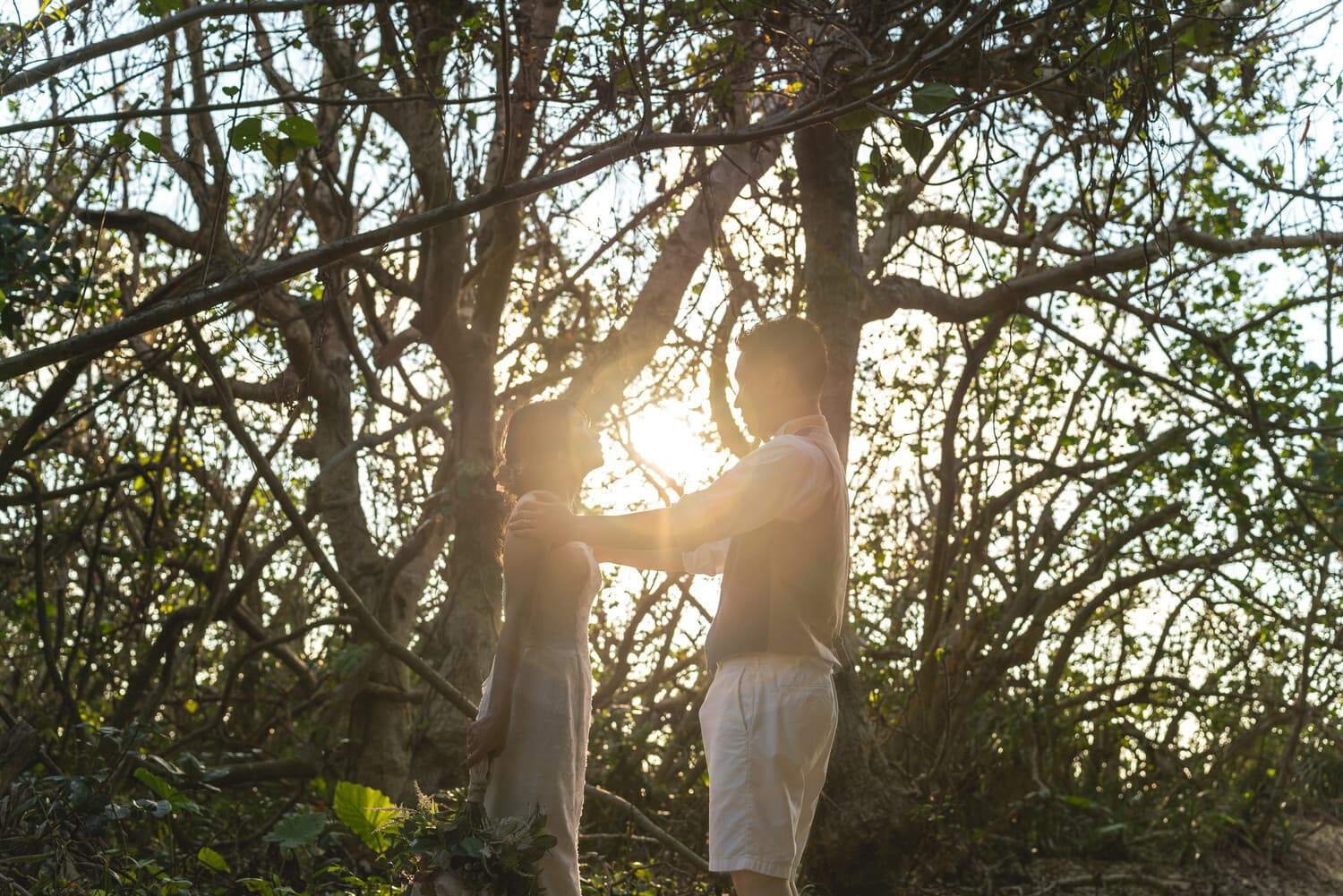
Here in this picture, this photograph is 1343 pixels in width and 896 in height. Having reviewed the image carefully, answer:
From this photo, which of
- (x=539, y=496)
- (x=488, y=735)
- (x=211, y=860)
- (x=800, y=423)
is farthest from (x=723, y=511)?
(x=211, y=860)

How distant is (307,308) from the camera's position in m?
5.44

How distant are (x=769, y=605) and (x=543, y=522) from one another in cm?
61

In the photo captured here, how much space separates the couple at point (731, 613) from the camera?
277 centimetres

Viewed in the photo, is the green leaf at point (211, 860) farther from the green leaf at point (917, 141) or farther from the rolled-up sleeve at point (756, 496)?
the green leaf at point (917, 141)

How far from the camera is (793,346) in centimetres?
306

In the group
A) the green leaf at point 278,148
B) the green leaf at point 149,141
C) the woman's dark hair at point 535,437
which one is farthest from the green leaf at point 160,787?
the green leaf at point 278,148

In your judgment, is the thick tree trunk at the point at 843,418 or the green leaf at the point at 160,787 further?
the thick tree trunk at the point at 843,418

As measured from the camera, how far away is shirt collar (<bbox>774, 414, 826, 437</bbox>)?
3054 millimetres

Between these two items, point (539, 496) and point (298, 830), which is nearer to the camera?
point (539, 496)

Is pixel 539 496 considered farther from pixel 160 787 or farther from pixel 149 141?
pixel 160 787

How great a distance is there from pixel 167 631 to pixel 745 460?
377 cm

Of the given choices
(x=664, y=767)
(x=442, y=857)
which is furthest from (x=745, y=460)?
(x=664, y=767)

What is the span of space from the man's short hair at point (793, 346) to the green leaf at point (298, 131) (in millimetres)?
1219

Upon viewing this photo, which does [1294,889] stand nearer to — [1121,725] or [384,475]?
[1121,725]
